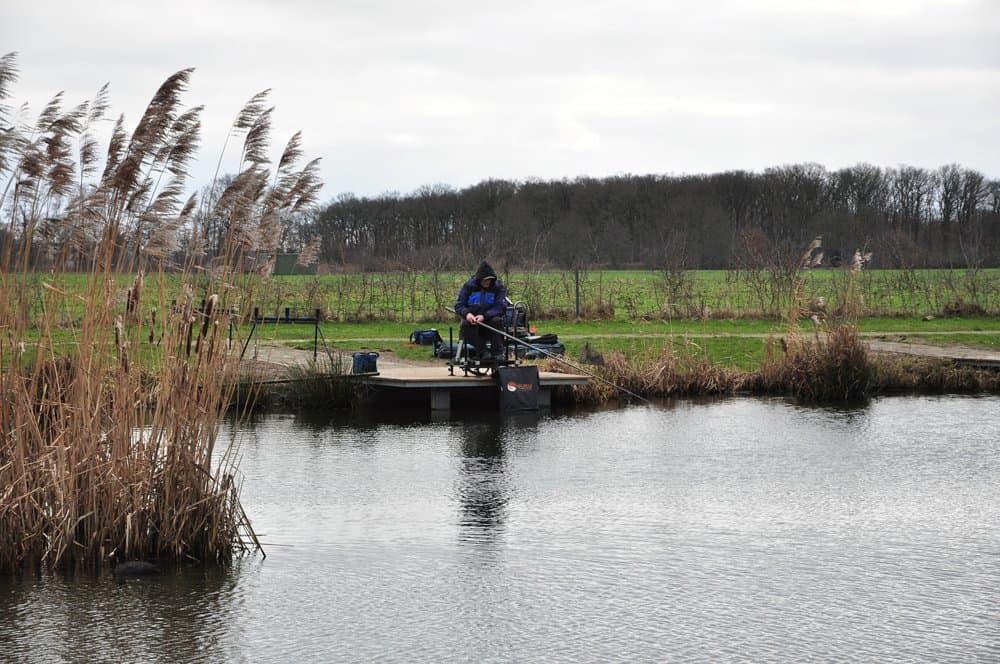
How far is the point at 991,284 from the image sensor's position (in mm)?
31234

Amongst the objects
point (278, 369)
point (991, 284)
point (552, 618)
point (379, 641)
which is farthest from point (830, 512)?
point (991, 284)

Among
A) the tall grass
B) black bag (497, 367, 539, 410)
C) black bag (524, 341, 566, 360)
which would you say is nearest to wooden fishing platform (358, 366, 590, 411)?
black bag (497, 367, 539, 410)

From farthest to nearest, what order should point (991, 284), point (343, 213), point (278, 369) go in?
1. point (343, 213)
2. point (991, 284)
3. point (278, 369)

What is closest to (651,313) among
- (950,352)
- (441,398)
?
(950,352)

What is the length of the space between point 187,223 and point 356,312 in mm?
20443

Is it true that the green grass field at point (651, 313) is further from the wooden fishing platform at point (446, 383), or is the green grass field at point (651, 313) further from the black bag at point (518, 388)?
the black bag at point (518, 388)

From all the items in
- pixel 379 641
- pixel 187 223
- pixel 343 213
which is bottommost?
pixel 379 641

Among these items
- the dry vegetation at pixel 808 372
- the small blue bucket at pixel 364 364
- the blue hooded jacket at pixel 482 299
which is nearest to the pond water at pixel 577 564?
the blue hooded jacket at pixel 482 299

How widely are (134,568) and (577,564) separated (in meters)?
2.60

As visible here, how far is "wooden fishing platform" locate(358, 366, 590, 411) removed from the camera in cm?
1513

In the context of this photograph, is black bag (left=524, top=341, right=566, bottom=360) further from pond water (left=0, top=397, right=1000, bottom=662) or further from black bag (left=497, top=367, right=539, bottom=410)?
pond water (left=0, top=397, right=1000, bottom=662)

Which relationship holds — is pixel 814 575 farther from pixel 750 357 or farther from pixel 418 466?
pixel 750 357

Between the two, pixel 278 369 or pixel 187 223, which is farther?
pixel 278 369

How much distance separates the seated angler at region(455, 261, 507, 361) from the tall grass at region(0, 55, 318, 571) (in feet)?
25.2
